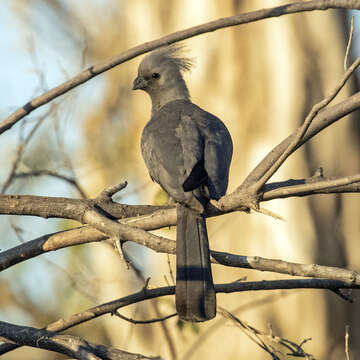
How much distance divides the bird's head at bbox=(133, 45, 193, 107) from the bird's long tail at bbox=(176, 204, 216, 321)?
1901mm

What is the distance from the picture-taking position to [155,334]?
27.2ft

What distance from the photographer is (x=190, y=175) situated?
3.52 meters

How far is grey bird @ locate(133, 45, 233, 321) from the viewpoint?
3105mm

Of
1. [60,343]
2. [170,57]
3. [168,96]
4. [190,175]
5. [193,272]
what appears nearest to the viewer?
[60,343]

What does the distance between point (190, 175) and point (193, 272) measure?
584 mm

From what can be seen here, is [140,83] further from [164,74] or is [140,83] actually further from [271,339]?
[271,339]

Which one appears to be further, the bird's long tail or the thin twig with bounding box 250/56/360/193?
the bird's long tail

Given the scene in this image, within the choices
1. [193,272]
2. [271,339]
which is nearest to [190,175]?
[193,272]

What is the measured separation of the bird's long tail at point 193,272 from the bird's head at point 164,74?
1.90 m

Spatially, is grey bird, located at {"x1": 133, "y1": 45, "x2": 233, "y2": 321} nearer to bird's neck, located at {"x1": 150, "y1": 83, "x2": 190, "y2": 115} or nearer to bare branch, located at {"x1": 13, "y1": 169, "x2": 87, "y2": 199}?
bird's neck, located at {"x1": 150, "y1": 83, "x2": 190, "y2": 115}

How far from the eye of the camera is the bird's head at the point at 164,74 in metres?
5.09

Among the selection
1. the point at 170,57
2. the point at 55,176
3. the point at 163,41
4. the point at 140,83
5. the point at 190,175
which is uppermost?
the point at 170,57

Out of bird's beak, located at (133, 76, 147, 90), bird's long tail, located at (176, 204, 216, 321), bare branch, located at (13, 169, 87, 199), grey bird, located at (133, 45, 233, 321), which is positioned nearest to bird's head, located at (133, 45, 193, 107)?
bird's beak, located at (133, 76, 147, 90)

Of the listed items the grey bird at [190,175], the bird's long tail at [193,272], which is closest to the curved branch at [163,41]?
the grey bird at [190,175]
